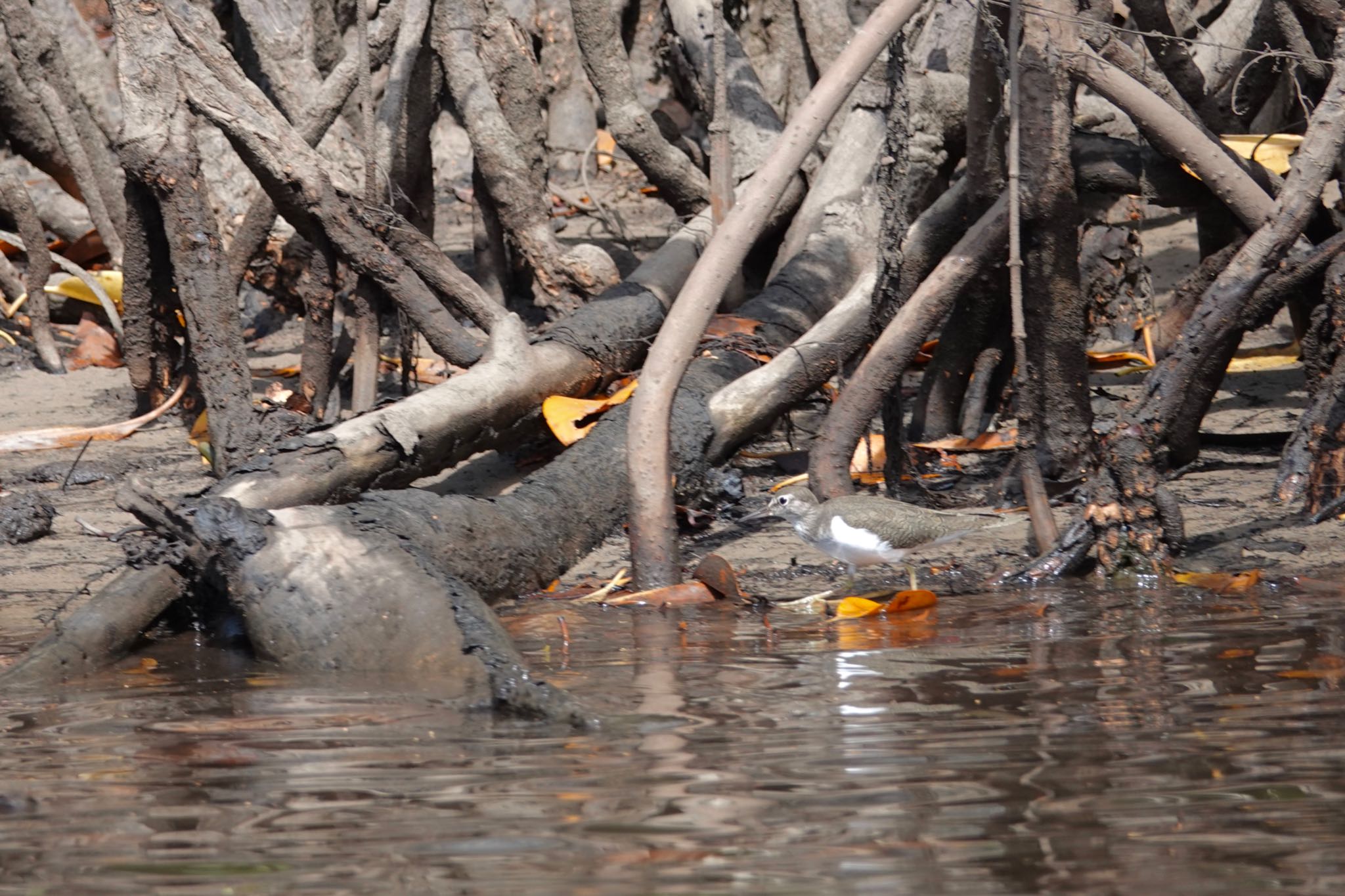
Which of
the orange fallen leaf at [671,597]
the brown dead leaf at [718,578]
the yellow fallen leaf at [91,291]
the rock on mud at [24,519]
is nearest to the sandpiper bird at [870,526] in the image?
the brown dead leaf at [718,578]

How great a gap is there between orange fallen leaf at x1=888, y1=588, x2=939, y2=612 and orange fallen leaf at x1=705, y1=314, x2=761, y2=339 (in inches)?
111

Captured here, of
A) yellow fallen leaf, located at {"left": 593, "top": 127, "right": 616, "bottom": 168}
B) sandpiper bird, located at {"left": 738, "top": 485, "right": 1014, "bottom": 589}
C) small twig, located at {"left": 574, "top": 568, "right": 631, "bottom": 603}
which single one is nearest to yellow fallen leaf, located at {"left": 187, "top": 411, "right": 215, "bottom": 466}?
small twig, located at {"left": 574, "top": 568, "right": 631, "bottom": 603}

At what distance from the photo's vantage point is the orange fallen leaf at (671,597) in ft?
19.5

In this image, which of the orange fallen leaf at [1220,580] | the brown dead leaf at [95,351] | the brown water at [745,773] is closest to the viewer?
the brown water at [745,773]

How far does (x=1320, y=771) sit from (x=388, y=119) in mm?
6744

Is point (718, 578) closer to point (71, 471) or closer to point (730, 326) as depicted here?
point (730, 326)

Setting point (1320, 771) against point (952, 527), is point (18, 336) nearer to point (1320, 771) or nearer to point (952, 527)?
point (952, 527)

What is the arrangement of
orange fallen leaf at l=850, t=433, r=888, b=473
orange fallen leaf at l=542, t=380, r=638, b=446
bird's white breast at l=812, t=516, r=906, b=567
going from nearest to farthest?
bird's white breast at l=812, t=516, r=906, b=567
orange fallen leaf at l=542, t=380, r=638, b=446
orange fallen leaf at l=850, t=433, r=888, b=473

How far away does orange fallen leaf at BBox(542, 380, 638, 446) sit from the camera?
7543mm

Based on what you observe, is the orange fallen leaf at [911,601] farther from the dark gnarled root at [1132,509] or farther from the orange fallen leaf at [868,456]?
the orange fallen leaf at [868,456]

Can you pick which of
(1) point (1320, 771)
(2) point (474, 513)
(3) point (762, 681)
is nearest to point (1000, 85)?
(2) point (474, 513)

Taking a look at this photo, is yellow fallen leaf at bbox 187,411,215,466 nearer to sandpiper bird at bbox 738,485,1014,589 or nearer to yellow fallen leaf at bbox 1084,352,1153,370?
sandpiper bird at bbox 738,485,1014,589

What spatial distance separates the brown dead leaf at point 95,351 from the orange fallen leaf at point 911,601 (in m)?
6.85

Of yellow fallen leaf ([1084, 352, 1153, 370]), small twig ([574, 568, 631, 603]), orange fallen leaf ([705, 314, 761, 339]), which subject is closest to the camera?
small twig ([574, 568, 631, 603])
